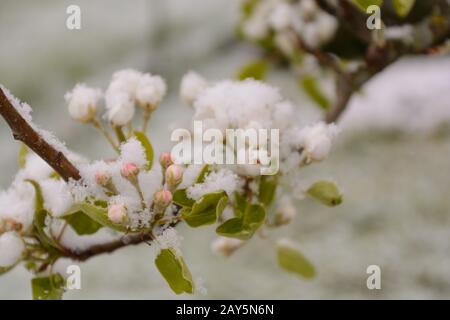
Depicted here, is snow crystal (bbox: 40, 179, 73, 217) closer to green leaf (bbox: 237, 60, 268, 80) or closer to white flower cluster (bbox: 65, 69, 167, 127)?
white flower cluster (bbox: 65, 69, 167, 127)

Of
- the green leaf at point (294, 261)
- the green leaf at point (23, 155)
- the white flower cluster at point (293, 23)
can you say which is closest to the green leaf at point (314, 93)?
the white flower cluster at point (293, 23)

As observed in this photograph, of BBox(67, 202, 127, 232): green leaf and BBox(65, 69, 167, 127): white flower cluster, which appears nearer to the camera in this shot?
BBox(67, 202, 127, 232): green leaf

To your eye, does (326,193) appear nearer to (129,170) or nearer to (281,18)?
(129,170)

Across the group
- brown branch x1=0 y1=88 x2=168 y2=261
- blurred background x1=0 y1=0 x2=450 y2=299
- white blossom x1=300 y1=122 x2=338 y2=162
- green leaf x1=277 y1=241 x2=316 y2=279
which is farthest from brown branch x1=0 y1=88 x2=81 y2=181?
blurred background x1=0 y1=0 x2=450 y2=299

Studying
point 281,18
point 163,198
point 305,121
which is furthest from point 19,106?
point 305,121

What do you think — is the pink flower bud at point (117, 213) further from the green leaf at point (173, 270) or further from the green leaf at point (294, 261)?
the green leaf at point (294, 261)

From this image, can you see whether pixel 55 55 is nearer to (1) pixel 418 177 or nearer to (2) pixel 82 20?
(2) pixel 82 20
